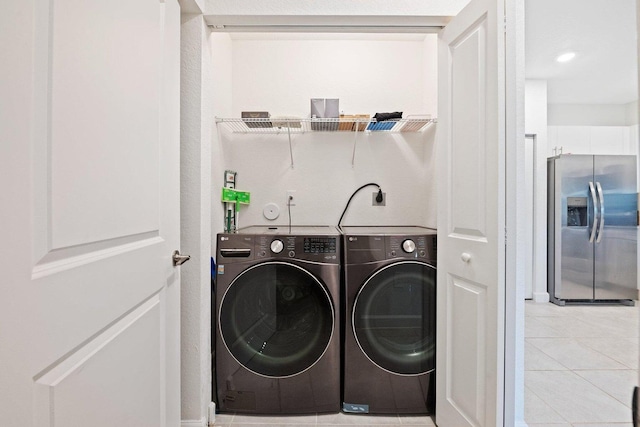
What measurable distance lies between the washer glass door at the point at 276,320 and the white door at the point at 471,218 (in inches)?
25.7

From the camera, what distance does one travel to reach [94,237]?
2.45 feet

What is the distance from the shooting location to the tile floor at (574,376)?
1646mm

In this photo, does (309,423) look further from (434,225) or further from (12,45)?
(12,45)

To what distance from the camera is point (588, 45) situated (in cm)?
247

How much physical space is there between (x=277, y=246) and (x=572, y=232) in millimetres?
3501

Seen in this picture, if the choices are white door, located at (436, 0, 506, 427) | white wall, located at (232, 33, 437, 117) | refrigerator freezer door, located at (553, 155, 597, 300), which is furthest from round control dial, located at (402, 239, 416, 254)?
refrigerator freezer door, located at (553, 155, 597, 300)

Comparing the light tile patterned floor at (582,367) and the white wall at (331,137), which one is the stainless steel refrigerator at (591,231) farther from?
the white wall at (331,137)

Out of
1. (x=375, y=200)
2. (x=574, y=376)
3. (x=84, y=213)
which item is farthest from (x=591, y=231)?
(x=84, y=213)

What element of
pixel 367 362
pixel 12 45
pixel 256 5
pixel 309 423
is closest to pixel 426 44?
pixel 256 5

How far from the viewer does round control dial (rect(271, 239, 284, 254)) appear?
1.66m

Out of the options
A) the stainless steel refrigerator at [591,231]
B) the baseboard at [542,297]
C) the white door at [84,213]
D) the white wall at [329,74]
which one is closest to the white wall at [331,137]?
the white wall at [329,74]

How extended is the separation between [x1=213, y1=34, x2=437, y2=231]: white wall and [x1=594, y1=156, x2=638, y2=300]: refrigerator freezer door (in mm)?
1252

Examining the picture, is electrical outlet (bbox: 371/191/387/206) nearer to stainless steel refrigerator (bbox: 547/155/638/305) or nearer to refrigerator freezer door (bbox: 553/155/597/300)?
stainless steel refrigerator (bbox: 547/155/638/305)

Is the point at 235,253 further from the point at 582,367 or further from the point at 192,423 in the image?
the point at 582,367
